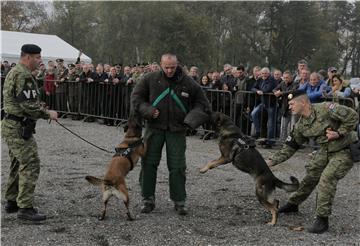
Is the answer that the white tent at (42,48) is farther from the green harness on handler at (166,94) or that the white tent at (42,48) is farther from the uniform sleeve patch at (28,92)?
the uniform sleeve patch at (28,92)

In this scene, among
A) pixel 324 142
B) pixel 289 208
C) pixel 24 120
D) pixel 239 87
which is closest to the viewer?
pixel 24 120

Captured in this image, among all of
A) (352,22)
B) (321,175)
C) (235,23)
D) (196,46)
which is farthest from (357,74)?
(321,175)

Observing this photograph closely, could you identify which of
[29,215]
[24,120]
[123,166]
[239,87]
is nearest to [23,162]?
[24,120]

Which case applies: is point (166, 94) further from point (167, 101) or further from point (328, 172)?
point (328, 172)

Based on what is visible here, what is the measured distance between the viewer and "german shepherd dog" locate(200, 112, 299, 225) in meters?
5.21

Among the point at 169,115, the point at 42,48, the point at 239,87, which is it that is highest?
the point at 42,48

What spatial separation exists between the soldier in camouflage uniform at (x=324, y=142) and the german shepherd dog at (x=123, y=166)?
1638 mm

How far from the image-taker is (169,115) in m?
5.43

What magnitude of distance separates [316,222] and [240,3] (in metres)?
48.3

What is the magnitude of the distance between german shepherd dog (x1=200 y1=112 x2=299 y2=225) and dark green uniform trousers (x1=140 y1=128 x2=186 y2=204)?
426 mm

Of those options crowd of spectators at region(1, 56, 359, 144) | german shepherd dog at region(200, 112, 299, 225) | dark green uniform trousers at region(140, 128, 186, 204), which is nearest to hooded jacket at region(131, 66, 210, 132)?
dark green uniform trousers at region(140, 128, 186, 204)

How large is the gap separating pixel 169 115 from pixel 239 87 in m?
5.69

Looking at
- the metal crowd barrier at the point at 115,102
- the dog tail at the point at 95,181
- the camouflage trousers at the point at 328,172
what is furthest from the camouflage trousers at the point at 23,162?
the metal crowd barrier at the point at 115,102

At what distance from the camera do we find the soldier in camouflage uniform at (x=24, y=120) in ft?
16.2
